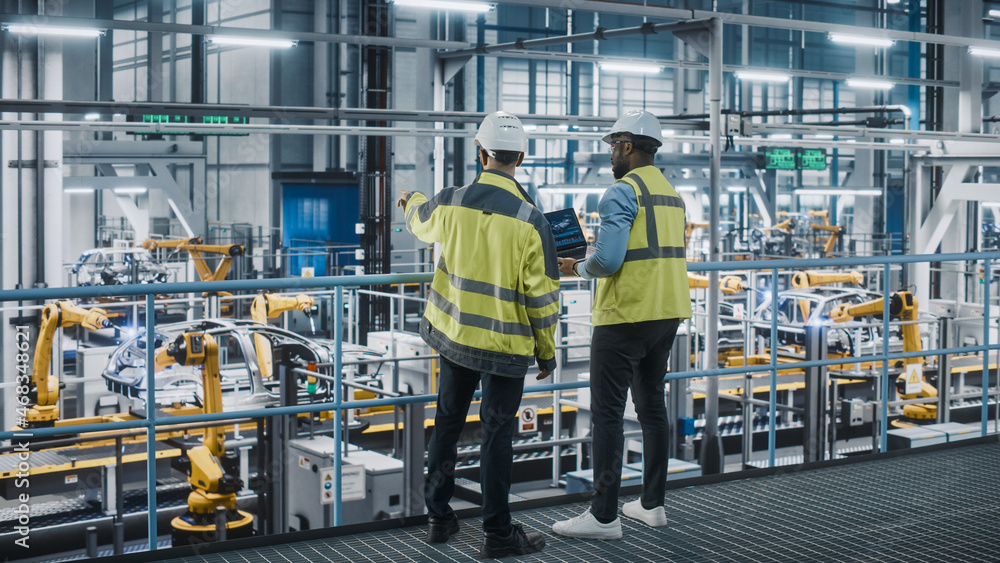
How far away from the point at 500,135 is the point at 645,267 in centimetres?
71

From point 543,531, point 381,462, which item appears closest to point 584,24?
point 381,462

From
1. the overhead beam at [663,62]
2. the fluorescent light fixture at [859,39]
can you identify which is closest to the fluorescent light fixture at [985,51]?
the fluorescent light fixture at [859,39]

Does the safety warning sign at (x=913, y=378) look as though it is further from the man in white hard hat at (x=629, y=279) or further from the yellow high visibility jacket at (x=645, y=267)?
the yellow high visibility jacket at (x=645, y=267)

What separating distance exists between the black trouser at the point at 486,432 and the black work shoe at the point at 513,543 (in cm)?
3

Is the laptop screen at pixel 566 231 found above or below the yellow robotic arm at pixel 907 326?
above

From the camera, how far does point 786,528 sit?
12.2ft

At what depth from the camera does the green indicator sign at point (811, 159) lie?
70.0 feet

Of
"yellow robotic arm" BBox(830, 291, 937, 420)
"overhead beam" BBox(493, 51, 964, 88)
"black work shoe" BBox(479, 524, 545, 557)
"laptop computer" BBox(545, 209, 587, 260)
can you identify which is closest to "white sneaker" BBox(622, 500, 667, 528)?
"black work shoe" BBox(479, 524, 545, 557)

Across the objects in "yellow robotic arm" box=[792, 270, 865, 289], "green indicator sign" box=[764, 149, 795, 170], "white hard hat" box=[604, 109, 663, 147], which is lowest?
"yellow robotic arm" box=[792, 270, 865, 289]

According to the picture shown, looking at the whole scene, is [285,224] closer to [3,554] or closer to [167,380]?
[167,380]

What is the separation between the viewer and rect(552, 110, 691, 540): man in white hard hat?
324 cm

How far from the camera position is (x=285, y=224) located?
1978cm

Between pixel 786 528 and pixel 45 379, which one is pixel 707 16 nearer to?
pixel 786 528

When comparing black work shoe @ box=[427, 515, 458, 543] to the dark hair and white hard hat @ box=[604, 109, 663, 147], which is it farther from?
white hard hat @ box=[604, 109, 663, 147]
